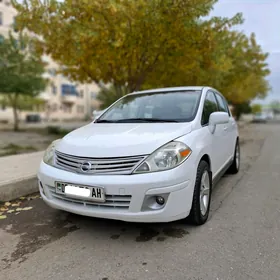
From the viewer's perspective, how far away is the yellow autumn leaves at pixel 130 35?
671cm

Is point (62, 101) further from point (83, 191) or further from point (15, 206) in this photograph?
point (83, 191)

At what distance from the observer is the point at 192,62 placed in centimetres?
851

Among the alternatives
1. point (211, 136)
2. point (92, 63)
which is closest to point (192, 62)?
point (92, 63)

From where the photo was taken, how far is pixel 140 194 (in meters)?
2.48

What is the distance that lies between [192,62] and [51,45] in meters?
4.31

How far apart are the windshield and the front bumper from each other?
1005 millimetres

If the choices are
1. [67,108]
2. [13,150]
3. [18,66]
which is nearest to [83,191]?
[13,150]

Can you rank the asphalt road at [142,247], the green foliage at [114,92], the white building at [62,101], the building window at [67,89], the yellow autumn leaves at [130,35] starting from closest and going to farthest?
1. the asphalt road at [142,247]
2. the yellow autumn leaves at [130,35]
3. the green foliage at [114,92]
4. the white building at [62,101]
5. the building window at [67,89]

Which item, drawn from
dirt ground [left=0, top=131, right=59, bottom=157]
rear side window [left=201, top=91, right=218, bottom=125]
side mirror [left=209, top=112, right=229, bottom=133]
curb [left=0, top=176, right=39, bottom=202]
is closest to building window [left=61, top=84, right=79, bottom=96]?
dirt ground [left=0, top=131, right=59, bottom=157]

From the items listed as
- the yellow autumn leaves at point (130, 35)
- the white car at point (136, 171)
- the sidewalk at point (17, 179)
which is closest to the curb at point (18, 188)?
the sidewalk at point (17, 179)

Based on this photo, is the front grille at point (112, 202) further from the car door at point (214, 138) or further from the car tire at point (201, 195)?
the car door at point (214, 138)

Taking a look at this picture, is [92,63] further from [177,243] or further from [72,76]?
[177,243]

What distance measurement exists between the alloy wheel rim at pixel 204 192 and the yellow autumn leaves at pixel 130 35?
4.45m

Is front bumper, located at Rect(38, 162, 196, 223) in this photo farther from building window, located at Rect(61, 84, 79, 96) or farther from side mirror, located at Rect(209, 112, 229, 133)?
building window, located at Rect(61, 84, 79, 96)
